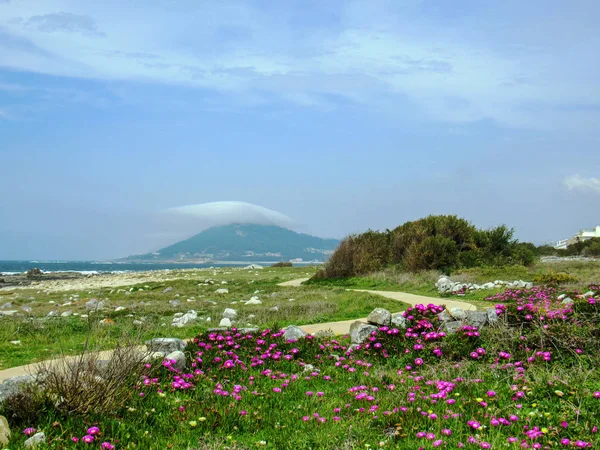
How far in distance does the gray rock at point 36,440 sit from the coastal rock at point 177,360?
8.52 ft

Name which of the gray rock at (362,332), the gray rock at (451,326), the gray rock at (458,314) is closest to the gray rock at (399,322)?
the gray rock at (362,332)

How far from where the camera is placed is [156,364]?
7.23 metres

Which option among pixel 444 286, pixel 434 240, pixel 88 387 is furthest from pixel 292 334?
pixel 434 240

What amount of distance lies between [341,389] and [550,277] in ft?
48.7

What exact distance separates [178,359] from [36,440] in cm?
286

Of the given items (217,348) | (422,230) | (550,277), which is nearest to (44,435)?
(217,348)

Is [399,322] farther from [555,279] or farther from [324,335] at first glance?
[555,279]

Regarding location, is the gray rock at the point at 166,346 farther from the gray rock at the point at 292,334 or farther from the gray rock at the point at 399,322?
the gray rock at the point at 399,322

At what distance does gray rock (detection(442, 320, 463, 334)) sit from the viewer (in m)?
9.09

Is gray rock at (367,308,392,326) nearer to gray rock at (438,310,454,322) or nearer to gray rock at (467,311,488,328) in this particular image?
gray rock at (438,310,454,322)

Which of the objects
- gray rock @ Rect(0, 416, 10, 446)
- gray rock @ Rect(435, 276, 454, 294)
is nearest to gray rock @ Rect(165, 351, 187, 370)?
gray rock @ Rect(0, 416, 10, 446)

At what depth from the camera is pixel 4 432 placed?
471cm

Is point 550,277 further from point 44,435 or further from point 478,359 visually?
point 44,435

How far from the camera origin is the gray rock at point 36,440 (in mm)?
4543
